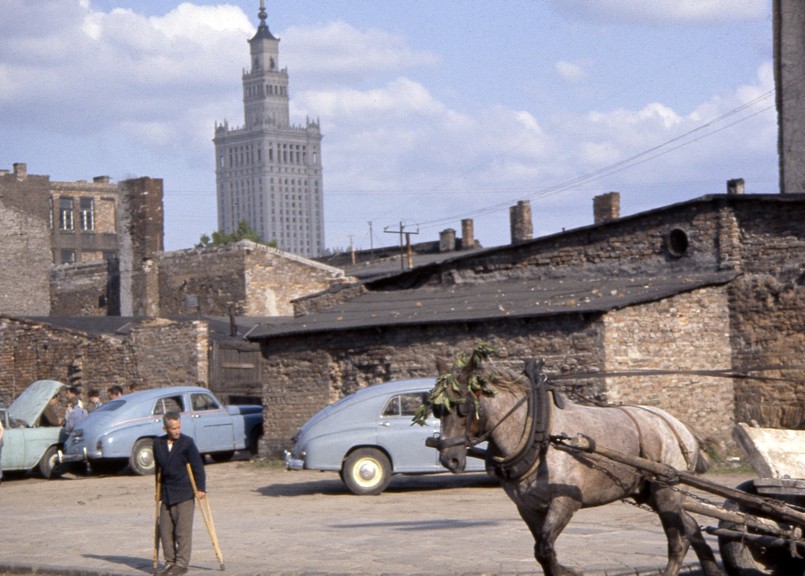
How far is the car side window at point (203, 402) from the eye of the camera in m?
26.4

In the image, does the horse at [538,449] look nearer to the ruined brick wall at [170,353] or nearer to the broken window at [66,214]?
the ruined brick wall at [170,353]

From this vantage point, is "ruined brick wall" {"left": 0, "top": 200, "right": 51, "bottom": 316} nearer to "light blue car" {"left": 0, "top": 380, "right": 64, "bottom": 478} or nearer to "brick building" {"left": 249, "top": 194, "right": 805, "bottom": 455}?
"light blue car" {"left": 0, "top": 380, "right": 64, "bottom": 478}

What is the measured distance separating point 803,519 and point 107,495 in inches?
604

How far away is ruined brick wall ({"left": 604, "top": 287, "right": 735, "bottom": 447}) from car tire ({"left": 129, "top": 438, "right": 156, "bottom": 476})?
32.8 ft

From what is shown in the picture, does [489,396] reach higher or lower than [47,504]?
higher

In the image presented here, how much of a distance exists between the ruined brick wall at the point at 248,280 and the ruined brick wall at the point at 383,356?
2018cm

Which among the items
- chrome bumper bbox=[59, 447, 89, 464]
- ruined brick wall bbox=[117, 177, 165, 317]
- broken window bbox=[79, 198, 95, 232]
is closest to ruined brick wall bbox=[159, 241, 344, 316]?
ruined brick wall bbox=[117, 177, 165, 317]

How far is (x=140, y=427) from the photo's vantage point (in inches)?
1003

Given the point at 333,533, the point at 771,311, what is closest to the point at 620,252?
the point at 771,311

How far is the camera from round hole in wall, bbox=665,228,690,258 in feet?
77.6

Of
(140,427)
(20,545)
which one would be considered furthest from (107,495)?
(20,545)

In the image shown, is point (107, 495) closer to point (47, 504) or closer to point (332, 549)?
point (47, 504)

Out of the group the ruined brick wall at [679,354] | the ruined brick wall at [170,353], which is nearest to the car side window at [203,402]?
the ruined brick wall at [170,353]

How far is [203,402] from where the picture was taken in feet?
87.1
